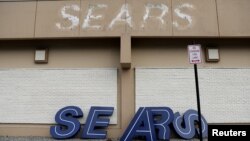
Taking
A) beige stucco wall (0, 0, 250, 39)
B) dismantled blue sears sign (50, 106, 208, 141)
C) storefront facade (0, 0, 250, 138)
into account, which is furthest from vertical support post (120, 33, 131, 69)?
dismantled blue sears sign (50, 106, 208, 141)

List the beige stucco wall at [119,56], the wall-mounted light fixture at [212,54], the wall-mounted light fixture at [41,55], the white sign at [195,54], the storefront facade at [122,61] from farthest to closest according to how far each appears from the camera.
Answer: the wall-mounted light fixture at [41,55]
the wall-mounted light fixture at [212,54]
the beige stucco wall at [119,56]
the storefront facade at [122,61]
the white sign at [195,54]

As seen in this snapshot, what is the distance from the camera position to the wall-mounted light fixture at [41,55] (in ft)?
41.4

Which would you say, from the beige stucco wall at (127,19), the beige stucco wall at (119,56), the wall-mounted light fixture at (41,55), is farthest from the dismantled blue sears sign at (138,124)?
the beige stucco wall at (127,19)

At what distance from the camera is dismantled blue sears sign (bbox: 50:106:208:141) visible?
11.1 m

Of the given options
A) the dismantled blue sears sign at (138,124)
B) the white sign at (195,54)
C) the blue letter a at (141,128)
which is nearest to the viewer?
the white sign at (195,54)

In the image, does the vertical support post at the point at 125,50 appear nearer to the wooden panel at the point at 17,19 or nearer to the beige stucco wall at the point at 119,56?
the beige stucco wall at the point at 119,56

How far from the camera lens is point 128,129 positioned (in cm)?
1103

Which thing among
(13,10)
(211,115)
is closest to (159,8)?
(211,115)

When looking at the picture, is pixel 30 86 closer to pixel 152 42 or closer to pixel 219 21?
pixel 152 42

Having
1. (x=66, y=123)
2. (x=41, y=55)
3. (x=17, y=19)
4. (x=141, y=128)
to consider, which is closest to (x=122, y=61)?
(x=141, y=128)

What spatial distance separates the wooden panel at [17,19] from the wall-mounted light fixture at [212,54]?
7.19 metres

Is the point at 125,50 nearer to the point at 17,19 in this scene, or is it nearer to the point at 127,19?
the point at 127,19

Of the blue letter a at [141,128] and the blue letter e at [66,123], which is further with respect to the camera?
the blue letter e at [66,123]

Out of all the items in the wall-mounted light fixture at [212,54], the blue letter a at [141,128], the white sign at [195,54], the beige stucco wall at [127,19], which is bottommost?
the blue letter a at [141,128]
